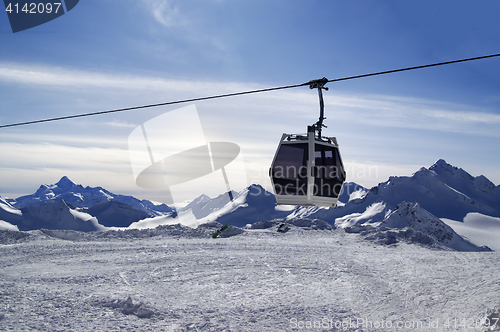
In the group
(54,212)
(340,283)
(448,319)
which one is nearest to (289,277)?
(340,283)

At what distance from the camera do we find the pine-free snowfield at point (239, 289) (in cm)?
1027

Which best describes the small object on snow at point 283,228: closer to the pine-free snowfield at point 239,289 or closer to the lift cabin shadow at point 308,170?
the pine-free snowfield at point 239,289

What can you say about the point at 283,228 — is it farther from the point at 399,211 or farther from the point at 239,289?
the point at 399,211

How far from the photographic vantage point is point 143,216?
5595 inches

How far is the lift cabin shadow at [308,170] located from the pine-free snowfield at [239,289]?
5114 millimetres

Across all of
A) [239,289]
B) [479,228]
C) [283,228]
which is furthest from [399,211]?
[239,289]

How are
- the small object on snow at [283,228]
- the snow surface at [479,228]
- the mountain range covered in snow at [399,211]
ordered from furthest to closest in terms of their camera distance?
the snow surface at [479,228]
the mountain range covered in snow at [399,211]
the small object on snow at [283,228]

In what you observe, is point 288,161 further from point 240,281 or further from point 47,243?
point 47,243

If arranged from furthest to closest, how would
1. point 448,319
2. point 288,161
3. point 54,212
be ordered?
point 54,212
point 448,319
point 288,161

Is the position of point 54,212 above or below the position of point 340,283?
below

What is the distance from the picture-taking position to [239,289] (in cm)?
1326

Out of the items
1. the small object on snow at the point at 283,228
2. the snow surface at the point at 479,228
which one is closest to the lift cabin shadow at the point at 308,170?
the small object on snow at the point at 283,228

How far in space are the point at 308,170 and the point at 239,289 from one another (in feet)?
26.4

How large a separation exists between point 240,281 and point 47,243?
15438mm
